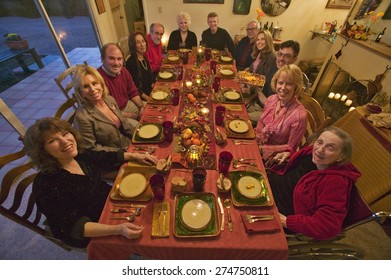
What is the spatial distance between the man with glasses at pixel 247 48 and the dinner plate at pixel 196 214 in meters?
2.75

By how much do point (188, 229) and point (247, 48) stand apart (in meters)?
3.12

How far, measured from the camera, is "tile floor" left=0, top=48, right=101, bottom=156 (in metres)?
2.61

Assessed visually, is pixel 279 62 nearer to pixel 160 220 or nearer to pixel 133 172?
pixel 133 172

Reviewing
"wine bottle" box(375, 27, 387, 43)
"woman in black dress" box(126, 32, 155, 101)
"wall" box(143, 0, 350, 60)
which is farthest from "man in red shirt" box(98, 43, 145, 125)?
"wine bottle" box(375, 27, 387, 43)

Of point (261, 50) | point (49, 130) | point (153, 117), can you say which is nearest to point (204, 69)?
point (261, 50)

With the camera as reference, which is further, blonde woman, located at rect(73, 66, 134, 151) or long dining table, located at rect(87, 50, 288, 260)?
blonde woman, located at rect(73, 66, 134, 151)

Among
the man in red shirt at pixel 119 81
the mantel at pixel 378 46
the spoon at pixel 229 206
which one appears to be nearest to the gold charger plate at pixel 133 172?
the spoon at pixel 229 206

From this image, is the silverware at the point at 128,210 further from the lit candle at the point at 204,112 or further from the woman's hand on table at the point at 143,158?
the lit candle at the point at 204,112

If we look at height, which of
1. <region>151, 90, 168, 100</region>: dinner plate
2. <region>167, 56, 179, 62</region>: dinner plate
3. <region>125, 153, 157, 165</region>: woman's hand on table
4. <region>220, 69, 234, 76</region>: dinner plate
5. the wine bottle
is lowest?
<region>125, 153, 157, 165</region>: woman's hand on table

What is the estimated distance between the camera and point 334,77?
3391mm

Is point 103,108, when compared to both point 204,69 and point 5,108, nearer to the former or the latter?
point 5,108

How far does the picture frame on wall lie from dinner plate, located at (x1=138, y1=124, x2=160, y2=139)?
4.21m

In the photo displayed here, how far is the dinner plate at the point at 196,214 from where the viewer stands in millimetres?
966

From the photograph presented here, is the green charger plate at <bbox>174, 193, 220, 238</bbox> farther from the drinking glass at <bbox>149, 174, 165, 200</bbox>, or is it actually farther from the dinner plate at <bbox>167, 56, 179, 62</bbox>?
the dinner plate at <bbox>167, 56, 179, 62</bbox>
